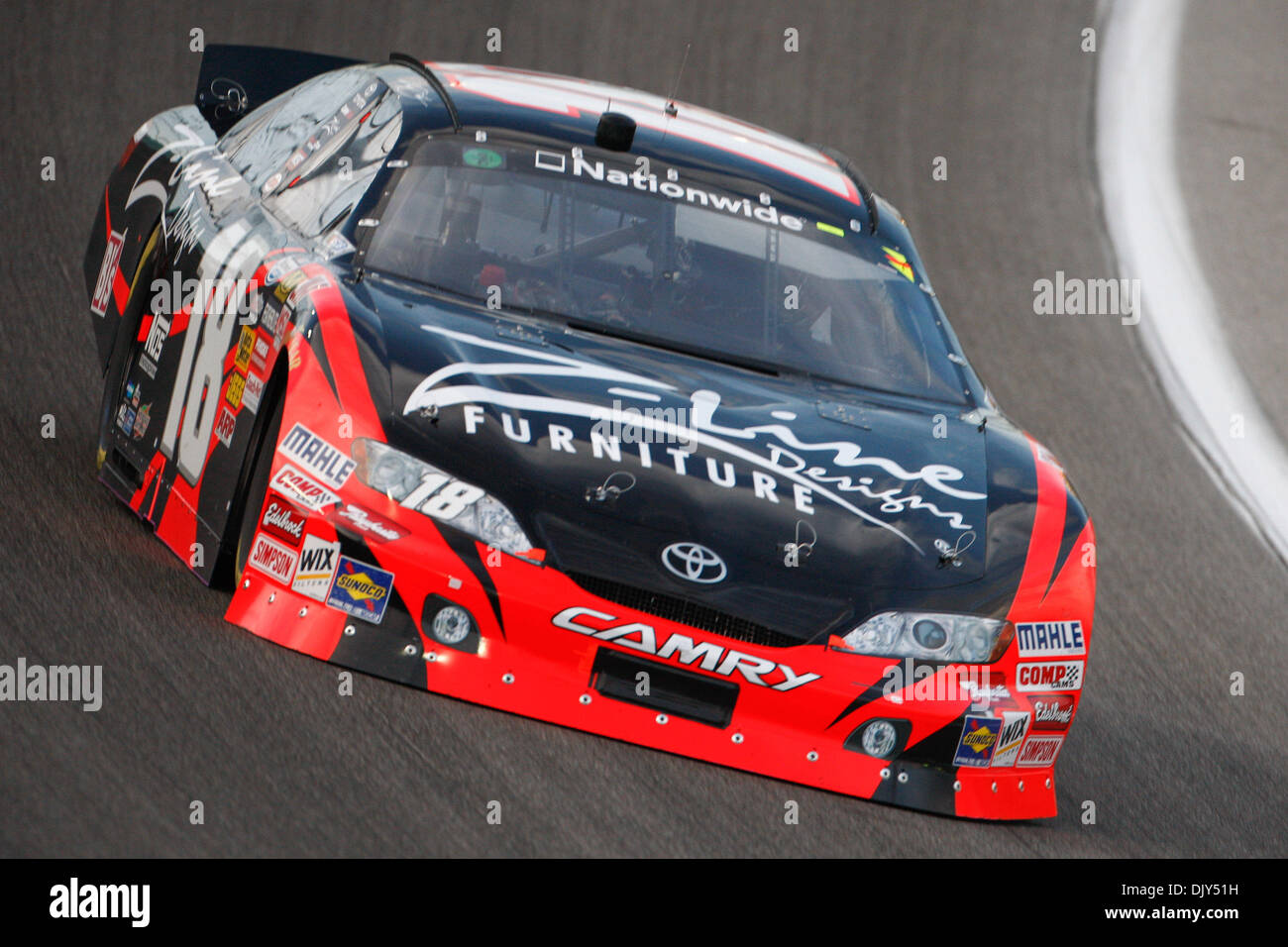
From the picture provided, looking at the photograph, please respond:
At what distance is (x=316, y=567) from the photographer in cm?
455

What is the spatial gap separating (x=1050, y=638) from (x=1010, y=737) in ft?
0.96

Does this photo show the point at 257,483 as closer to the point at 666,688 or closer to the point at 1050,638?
the point at 666,688

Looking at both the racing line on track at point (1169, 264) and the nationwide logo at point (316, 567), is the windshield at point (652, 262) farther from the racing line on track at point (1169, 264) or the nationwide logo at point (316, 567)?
the racing line on track at point (1169, 264)

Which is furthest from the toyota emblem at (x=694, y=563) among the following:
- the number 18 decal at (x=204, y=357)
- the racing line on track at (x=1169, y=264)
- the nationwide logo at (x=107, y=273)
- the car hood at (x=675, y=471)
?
the racing line on track at (x=1169, y=264)

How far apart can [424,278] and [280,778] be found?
5.67 ft

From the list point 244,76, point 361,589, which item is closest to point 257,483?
point 361,589

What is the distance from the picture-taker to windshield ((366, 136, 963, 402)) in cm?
533

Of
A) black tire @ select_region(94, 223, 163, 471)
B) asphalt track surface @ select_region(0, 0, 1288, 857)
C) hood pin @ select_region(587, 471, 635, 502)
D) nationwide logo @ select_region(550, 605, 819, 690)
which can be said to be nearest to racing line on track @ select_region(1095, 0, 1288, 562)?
asphalt track surface @ select_region(0, 0, 1288, 857)

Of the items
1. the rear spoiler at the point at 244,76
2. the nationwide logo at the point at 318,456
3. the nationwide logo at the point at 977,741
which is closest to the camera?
the nationwide logo at the point at 318,456

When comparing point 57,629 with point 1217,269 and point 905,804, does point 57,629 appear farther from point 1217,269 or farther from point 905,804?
point 1217,269

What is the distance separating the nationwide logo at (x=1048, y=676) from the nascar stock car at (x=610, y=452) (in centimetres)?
1

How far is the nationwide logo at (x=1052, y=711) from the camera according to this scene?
482 centimetres

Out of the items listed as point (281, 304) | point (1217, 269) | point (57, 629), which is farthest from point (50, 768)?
point (1217, 269)

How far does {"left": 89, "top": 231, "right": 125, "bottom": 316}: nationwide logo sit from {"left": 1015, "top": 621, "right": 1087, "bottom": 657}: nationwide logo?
3.52 metres
